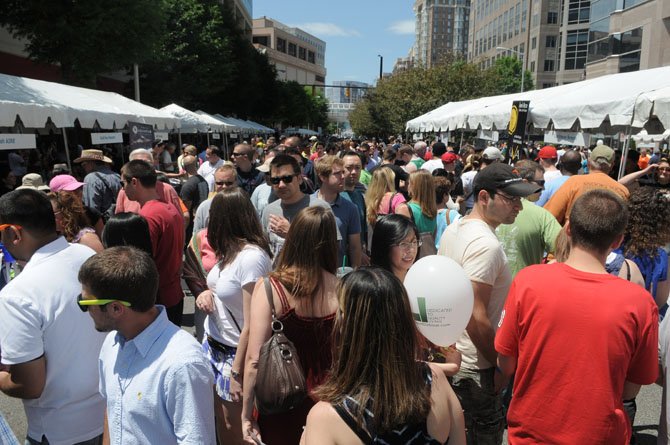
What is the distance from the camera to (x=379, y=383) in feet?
5.20

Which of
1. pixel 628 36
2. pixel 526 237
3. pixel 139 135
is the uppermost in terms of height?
pixel 628 36

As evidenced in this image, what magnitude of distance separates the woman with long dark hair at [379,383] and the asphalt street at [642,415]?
2.81m

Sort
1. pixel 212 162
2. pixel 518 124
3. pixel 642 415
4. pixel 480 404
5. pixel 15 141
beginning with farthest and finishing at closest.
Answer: pixel 518 124, pixel 212 162, pixel 15 141, pixel 642 415, pixel 480 404

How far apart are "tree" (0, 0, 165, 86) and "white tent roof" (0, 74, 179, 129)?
14.4 feet

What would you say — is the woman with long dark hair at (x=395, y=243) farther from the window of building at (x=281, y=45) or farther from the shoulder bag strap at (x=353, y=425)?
the window of building at (x=281, y=45)

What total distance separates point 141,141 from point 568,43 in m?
73.1

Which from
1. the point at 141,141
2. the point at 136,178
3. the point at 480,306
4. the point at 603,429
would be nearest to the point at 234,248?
the point at 480,306

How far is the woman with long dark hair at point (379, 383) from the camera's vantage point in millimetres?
1523

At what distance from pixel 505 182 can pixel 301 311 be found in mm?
1362

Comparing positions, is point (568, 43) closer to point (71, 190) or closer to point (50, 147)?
point (50, 147)

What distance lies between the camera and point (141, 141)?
13.3 m

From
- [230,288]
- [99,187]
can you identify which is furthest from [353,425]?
[99,187]

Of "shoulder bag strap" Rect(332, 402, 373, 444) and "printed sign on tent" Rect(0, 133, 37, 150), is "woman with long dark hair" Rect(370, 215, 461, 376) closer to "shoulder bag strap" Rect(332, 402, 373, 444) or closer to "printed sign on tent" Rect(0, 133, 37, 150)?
"shoulder bag strap" Rect(332, 402, 373, 444)

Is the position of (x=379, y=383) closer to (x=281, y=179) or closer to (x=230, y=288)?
(x=230, y=288)
